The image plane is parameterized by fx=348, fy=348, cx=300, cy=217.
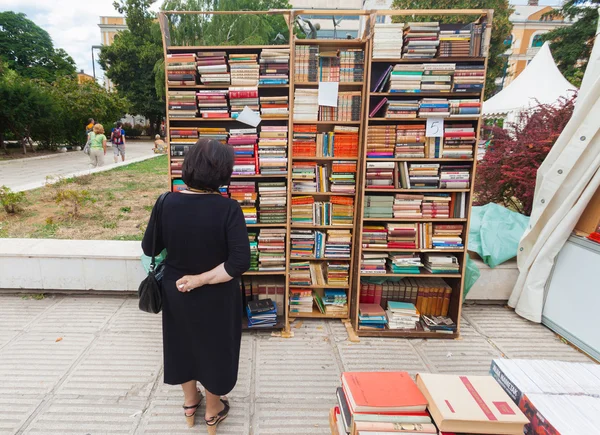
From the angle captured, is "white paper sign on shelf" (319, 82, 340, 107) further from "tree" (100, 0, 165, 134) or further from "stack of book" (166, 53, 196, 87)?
"tree" (100, 0, 165, 134)

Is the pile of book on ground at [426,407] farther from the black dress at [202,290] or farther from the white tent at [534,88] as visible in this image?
the white tent at [534,88]

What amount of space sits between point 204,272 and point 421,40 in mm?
2527

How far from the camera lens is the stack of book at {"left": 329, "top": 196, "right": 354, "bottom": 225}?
3391 millimetres

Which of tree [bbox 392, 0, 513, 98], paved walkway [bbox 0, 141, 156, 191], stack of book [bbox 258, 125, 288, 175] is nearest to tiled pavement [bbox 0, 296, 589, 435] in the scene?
stack of book [bbox 258, 125, 288, 175]

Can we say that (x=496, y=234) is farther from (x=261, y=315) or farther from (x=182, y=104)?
(x=182, y=104)

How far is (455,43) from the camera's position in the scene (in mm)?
2895

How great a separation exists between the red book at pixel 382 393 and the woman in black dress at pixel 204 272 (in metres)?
0.79

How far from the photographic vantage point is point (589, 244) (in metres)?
3.15

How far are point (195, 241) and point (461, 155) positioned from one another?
7.97 ft

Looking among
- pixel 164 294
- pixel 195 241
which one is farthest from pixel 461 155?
pixel 164 294

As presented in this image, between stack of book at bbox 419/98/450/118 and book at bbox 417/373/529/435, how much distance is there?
7.16ft

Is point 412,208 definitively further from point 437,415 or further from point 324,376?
point 437,415

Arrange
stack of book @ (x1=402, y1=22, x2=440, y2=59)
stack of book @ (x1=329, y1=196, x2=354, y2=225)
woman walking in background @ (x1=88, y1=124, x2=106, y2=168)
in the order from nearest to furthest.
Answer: stack of book @ (x1=402, y1=22, x2=440, y2=59)
stack of book @ (x1=329, y1=196, x2=354, y2=225)
woman walking in background @ (x1=88, y1=124, x2=106, y2=168)

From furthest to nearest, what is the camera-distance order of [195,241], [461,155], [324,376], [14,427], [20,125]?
[20,125], [461,155], [324,376], [14,427], [195,241]
